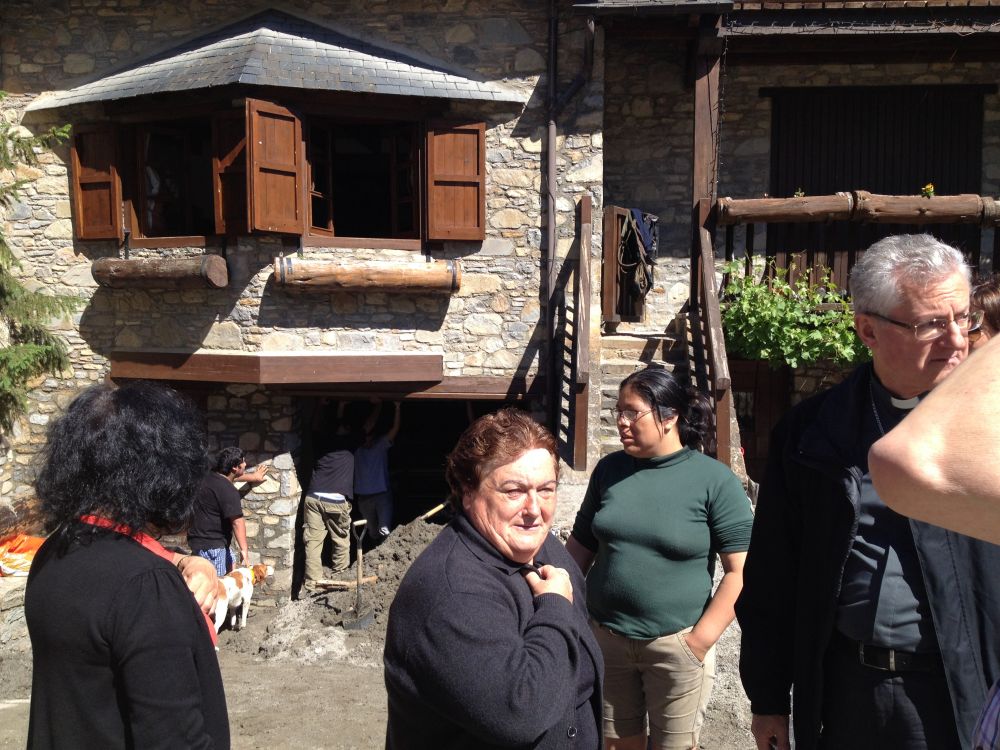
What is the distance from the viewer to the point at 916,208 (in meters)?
7.17

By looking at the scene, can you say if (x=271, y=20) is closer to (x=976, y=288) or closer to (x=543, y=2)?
(x=543, y=2)

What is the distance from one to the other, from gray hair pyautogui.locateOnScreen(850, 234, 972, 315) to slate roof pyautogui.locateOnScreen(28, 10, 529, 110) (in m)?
A: 6.16

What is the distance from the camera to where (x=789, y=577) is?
2.17 meters

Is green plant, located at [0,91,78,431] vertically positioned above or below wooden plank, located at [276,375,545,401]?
above

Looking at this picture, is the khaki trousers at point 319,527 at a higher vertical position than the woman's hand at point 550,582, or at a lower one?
lower

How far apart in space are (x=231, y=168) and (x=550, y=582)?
6519 mm

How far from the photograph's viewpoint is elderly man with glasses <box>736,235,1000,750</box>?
180cm

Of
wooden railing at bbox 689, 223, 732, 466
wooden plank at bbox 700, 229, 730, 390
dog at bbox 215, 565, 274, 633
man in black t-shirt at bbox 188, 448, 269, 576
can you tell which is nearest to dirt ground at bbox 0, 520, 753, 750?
dog at bbox 215, 565, 274, 633

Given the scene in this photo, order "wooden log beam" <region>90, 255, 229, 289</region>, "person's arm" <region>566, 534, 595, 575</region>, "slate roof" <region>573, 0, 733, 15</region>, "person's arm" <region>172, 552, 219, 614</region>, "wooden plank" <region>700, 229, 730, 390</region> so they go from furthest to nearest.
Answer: "wooden log beam" <region>90, 255, 229, 289</region>, "slate roof" <region>573, 0, 733, 15</region>, "wooden plank" <region>700, 229, 730, 390</region>, "person's arm" <region>566, 534, 595, 575</region>, "person's arm" <region>172, 552, 219, 614</region>

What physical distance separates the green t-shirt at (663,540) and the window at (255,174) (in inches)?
211

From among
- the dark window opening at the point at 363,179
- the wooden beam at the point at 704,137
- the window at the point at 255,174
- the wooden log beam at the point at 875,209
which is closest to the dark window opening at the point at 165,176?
the window at the point at 255,174

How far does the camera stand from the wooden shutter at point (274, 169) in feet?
23.2

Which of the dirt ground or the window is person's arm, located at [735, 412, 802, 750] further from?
the window

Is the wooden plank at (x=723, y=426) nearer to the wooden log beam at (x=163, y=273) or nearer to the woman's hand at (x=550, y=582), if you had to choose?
the woman's hand at (x=550, y=582)
